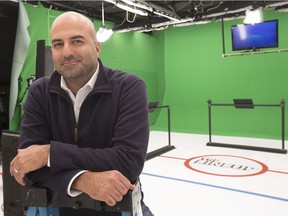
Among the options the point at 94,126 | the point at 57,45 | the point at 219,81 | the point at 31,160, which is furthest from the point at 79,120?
the point at 219,81

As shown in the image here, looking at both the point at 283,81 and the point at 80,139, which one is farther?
the point at 283,81

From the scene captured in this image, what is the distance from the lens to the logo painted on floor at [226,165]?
4320 mm

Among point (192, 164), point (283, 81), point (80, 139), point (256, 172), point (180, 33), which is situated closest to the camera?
point (80, 139)

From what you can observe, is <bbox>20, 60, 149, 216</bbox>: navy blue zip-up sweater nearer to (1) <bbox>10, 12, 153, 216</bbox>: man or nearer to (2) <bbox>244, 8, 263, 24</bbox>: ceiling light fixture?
(1) <bbox>10, 12, 153, 216</bbox>: man

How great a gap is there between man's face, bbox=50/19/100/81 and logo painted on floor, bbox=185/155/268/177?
342 centimetres

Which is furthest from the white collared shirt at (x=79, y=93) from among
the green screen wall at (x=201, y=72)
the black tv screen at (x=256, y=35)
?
the black tv screen at (x=256, y=35)

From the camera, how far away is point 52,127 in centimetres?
144

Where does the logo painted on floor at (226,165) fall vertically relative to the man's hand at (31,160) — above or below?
below

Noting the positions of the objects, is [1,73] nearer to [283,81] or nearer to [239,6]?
[239,6]

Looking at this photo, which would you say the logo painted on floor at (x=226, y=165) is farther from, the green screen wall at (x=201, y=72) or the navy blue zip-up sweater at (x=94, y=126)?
the navy blue zip-up sweater at (x=94, y=126)

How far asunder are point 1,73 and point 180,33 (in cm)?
519

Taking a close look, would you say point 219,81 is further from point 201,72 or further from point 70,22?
point 70,22

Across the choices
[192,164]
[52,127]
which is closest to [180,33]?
[192,164]

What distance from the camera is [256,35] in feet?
21.1
